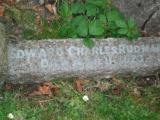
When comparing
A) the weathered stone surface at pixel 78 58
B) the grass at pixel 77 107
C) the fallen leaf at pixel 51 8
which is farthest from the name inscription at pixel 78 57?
the fallen leaf at pixel 51 8

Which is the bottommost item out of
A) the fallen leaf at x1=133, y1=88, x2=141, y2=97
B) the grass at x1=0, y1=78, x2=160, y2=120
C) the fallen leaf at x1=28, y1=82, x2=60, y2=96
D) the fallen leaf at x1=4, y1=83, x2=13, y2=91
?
the grass at x1=0, y1=78, x2=160, y2=120

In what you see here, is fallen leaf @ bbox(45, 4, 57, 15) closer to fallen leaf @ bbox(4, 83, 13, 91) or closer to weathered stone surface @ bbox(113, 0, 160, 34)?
weathered stone surface @ bbox(113, 0, 160, 34)

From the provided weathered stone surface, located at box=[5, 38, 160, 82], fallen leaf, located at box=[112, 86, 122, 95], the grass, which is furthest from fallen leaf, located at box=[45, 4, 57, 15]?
fallen leaf, located at box=[112, 86, 122, 95]

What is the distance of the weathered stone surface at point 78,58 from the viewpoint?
412 cm

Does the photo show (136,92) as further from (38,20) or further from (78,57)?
(38,20)

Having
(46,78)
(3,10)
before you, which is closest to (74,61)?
(46,78)

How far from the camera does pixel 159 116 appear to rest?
4098 millimetres

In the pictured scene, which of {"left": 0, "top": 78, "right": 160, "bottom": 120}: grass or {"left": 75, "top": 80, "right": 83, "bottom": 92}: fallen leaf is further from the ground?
{"left": 75, "top": 80, "right": 83, "bottom": 92}: fallen leaf

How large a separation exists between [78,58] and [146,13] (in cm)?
100

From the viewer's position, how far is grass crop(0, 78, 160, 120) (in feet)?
13.2

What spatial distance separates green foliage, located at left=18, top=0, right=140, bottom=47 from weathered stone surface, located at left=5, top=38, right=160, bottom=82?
11 centimetres

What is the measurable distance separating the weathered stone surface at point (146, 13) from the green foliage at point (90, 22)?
7.9 inches

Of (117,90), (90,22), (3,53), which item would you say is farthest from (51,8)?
(117,90)

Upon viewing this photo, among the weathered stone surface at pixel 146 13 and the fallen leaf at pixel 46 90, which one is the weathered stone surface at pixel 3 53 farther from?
the weathered stone surface at pixel 146 13
